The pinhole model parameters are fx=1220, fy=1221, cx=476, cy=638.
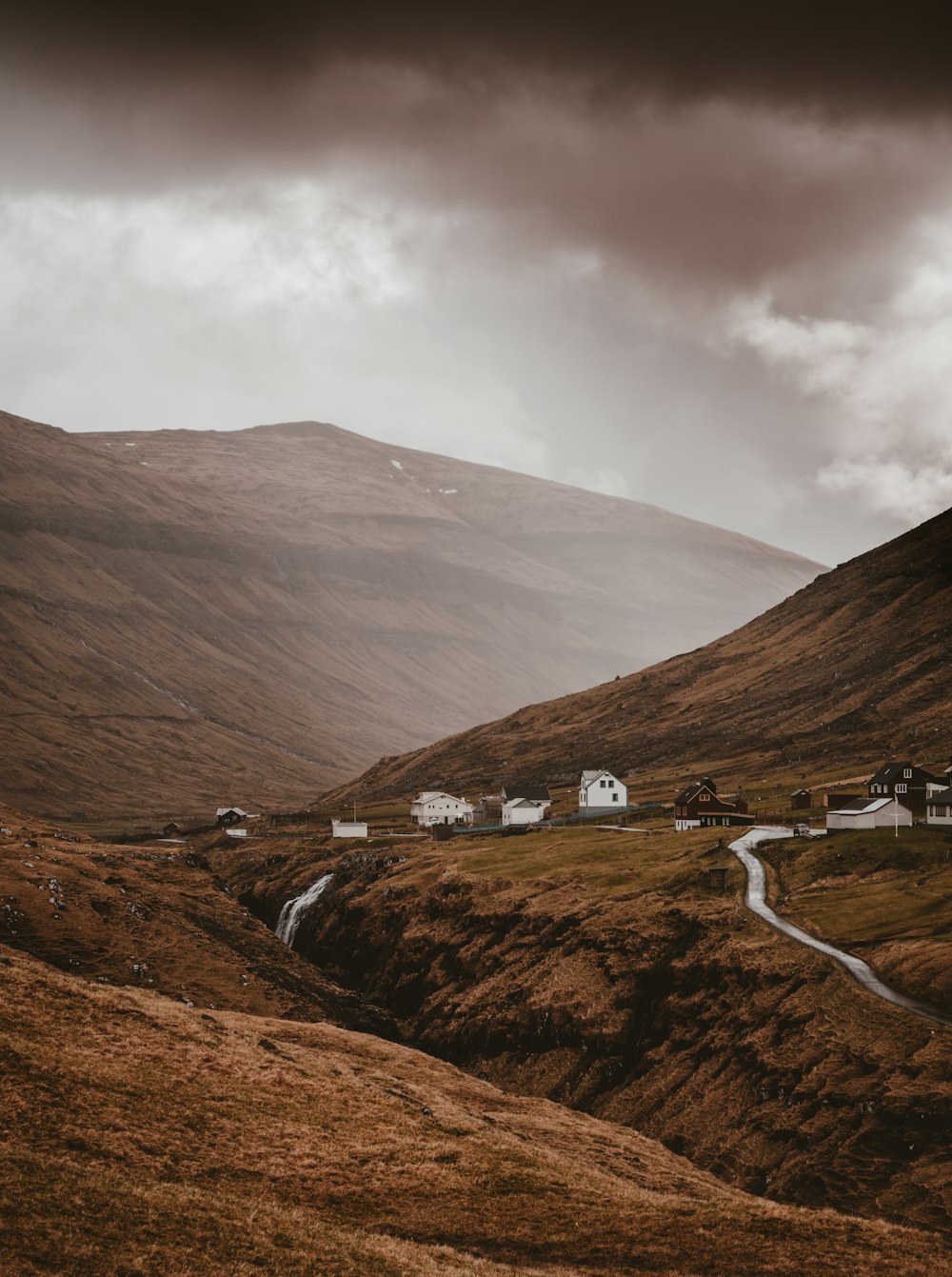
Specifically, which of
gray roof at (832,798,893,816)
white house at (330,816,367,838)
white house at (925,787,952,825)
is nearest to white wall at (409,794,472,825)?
white house at (330,816,367,838)

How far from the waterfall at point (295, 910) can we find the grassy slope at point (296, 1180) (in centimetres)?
7988

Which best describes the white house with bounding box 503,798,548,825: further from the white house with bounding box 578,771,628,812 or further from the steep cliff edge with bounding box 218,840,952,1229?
the steep cliff edge with bounding box 218,840,952,1229

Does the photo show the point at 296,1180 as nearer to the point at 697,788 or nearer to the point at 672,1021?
the point at 672,1021

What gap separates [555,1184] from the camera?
48875 mm

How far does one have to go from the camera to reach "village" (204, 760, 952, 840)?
385 feet

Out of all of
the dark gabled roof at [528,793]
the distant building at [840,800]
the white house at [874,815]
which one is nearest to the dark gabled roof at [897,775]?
the distant building at [840,800]

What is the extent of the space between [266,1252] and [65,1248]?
19.5 ft

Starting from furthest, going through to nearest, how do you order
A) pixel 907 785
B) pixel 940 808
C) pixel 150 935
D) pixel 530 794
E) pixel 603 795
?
pixel 530 794 → pixel 603 795 → pixel 907 785 → pixel 940 808 → pixel 150 935

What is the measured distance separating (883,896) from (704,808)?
160ft

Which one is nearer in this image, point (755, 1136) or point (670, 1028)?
point (755, 1136)

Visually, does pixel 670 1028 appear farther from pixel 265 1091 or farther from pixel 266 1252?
pixel 266 1252

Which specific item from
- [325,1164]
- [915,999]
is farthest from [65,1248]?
[915,999]

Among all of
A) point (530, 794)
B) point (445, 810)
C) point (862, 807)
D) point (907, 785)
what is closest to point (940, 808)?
point (862, 807)

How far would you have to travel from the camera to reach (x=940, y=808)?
113 m
